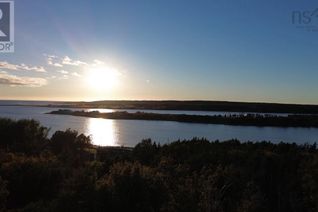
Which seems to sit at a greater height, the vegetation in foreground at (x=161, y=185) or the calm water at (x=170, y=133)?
the vegetation in foreground at (x=161, y=185)

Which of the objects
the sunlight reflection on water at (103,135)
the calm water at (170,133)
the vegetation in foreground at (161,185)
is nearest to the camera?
the vegetation in foreground at (161,185)

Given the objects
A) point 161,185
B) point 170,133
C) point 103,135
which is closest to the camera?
point 161,185

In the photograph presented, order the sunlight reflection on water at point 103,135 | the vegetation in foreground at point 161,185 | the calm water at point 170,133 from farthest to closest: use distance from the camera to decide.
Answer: the calm water at point 170,133, the sunlight reflection on water at point 103,135, the vegetation in foreground at point 161,185

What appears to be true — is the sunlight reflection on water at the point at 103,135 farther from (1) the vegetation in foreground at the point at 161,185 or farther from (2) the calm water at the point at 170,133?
(1) the vegetation in foreground at the point at 161,185

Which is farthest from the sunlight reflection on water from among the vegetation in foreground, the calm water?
the vegetation in foreground

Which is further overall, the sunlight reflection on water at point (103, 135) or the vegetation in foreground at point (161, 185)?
the sunlight reflection on water at point (103, 135)

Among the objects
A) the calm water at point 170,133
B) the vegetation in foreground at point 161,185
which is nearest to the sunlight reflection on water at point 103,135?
the calm water at point 170,133

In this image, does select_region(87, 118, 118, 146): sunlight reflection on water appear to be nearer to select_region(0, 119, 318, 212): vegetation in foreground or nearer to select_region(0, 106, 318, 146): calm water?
select_region(0, 106, 318, 146): calm water

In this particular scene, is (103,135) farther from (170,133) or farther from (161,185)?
(161,185)

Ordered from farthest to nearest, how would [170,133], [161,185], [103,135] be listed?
[170,133], [103,135], [161,185]

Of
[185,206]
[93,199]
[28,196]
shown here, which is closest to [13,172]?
[28,196]

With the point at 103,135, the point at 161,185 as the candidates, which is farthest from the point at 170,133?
the point at 161,185

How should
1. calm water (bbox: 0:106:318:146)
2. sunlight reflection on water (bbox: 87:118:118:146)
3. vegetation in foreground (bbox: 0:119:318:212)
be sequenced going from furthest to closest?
calm water (bbox: 0:106:318:146) → sunlight reflection on water (bbox: 87:118:118:146) → vegetation in foreground (bbox: 0:119:318:212)
